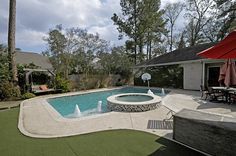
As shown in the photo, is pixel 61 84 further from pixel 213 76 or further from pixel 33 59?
pixel 213 76

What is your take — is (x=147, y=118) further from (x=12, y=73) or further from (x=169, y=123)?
(x=12, y=73)

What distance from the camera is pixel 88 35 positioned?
24.5 metres

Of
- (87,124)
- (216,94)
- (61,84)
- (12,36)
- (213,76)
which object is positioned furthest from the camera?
(61,84)

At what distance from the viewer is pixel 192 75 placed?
1806 centimetres

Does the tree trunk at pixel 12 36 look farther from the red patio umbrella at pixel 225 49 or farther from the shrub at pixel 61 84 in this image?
the red patio umbrella at pixel 225 49

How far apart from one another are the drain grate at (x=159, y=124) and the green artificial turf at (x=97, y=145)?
0.92 m

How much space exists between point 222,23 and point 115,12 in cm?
1866

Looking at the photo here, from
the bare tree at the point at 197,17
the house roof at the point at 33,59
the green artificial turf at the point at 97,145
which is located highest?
the bare tree at the point at 197,17

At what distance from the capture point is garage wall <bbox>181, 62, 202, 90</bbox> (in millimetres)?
17453

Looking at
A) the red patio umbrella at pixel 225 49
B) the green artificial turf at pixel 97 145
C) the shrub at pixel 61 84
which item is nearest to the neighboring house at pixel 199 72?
the shrub at pixel 61 84

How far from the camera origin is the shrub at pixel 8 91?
14151 millimetres

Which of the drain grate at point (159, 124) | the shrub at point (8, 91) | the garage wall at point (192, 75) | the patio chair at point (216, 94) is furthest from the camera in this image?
the garage wall at point (192, 75)

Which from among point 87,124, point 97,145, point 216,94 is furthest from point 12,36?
point 216,94

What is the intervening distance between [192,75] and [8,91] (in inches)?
734
